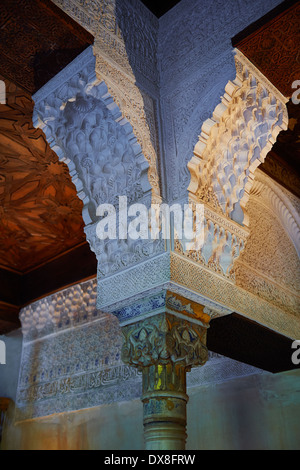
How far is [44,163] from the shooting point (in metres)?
4.38

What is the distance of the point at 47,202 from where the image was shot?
507 centimetres

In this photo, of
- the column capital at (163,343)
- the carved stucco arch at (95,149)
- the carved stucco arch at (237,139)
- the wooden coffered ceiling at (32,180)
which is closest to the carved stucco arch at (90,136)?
the carved stucco arch at (95,149)

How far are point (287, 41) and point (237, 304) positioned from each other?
1649 millimetres

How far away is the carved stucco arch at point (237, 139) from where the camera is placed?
9.75 ft

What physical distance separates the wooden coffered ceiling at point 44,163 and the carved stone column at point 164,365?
67 centimetres

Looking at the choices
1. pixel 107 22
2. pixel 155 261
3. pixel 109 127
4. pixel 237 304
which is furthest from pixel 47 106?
pixel 237 304

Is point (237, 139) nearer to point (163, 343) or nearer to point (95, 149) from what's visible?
point (95, 149)

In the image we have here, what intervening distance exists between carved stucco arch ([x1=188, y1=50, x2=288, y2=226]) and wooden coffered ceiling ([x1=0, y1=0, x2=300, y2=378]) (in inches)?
5.5

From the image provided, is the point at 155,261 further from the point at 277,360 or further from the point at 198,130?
the point at 277,360

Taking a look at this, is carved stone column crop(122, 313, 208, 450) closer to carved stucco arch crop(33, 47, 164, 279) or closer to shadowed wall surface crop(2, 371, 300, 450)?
carved stucco arch crop(33, 47, 164, 279)

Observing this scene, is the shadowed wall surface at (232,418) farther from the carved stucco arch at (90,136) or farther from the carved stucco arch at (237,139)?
the carved stucco arch at (90,136)

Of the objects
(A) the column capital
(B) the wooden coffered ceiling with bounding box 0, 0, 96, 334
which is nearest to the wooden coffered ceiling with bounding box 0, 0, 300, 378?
(B) the wooden coffered ceiling with bounding box 0, 0, 96, 334

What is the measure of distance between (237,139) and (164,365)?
1.52 m

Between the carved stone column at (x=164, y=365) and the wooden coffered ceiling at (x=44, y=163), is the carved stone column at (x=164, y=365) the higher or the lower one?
the lower one
